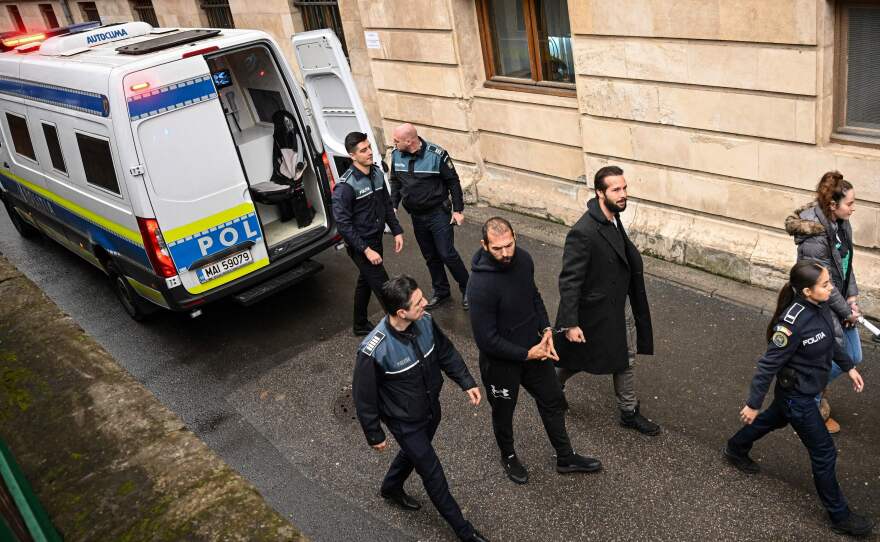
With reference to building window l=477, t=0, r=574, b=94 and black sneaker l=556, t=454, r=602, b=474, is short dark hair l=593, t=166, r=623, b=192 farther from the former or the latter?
building window l=477, t=0, r=574, b=94

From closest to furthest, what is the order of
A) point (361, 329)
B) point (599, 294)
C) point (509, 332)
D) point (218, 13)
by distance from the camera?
point (509, 332) → point (599, 294) → point (361, 329) → point (218, 13)

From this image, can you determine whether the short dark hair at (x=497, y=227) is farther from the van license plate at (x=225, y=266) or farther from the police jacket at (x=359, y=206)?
the van license plate at (x=225, y=266)

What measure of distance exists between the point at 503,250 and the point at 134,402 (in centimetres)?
199

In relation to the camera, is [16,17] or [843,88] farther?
[16,17]

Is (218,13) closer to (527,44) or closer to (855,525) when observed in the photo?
(527,44)

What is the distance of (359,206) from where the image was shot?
6.82 metres

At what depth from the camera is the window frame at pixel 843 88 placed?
240 inches

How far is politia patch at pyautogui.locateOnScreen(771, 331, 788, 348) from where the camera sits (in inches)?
166

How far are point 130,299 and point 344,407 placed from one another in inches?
119

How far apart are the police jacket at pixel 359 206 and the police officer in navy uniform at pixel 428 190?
242 mm

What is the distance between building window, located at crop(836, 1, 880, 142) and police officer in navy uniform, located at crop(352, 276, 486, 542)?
3.79 m

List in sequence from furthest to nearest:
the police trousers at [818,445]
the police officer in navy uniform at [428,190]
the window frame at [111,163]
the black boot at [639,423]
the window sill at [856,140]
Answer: the police officer in navy uniform at [428,190], the window frame at [111,163], the window sill at [856,140], the black boot at [639,423], the police trousers at [818,445]

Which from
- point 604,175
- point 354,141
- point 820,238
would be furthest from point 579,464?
point 354,141

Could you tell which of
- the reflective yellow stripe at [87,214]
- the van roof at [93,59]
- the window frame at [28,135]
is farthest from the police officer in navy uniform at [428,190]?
the window frame at [28,135]
